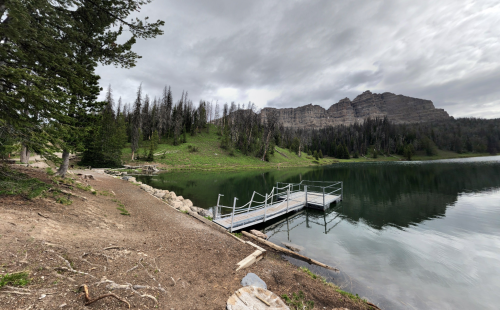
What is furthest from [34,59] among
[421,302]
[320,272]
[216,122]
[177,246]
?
[216,122]

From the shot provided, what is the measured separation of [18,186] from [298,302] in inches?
367

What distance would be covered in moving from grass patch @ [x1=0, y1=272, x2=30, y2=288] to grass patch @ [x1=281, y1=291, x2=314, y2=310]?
196 inches

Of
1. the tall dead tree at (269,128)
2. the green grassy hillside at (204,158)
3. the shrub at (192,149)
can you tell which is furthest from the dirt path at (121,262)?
the tall dead tree at (269,128)

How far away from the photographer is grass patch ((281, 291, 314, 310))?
14.8ft

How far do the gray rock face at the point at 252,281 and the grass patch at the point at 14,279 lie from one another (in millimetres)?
4136

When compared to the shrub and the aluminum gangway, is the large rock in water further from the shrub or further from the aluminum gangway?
the shrub

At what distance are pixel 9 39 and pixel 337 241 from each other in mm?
15789

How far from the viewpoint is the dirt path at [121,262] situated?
3.48 meters

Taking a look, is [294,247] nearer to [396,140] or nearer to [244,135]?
[244,135]

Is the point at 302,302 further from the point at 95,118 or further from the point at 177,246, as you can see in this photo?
the point at 95,118

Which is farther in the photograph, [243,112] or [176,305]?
[243,112]

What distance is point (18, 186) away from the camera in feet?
20.9

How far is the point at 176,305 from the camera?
3787 millimetres

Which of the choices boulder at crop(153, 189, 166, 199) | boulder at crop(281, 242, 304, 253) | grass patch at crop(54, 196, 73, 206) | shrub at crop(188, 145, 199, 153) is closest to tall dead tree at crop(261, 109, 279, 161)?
shrub at crop(188, 145, 199, 153)
